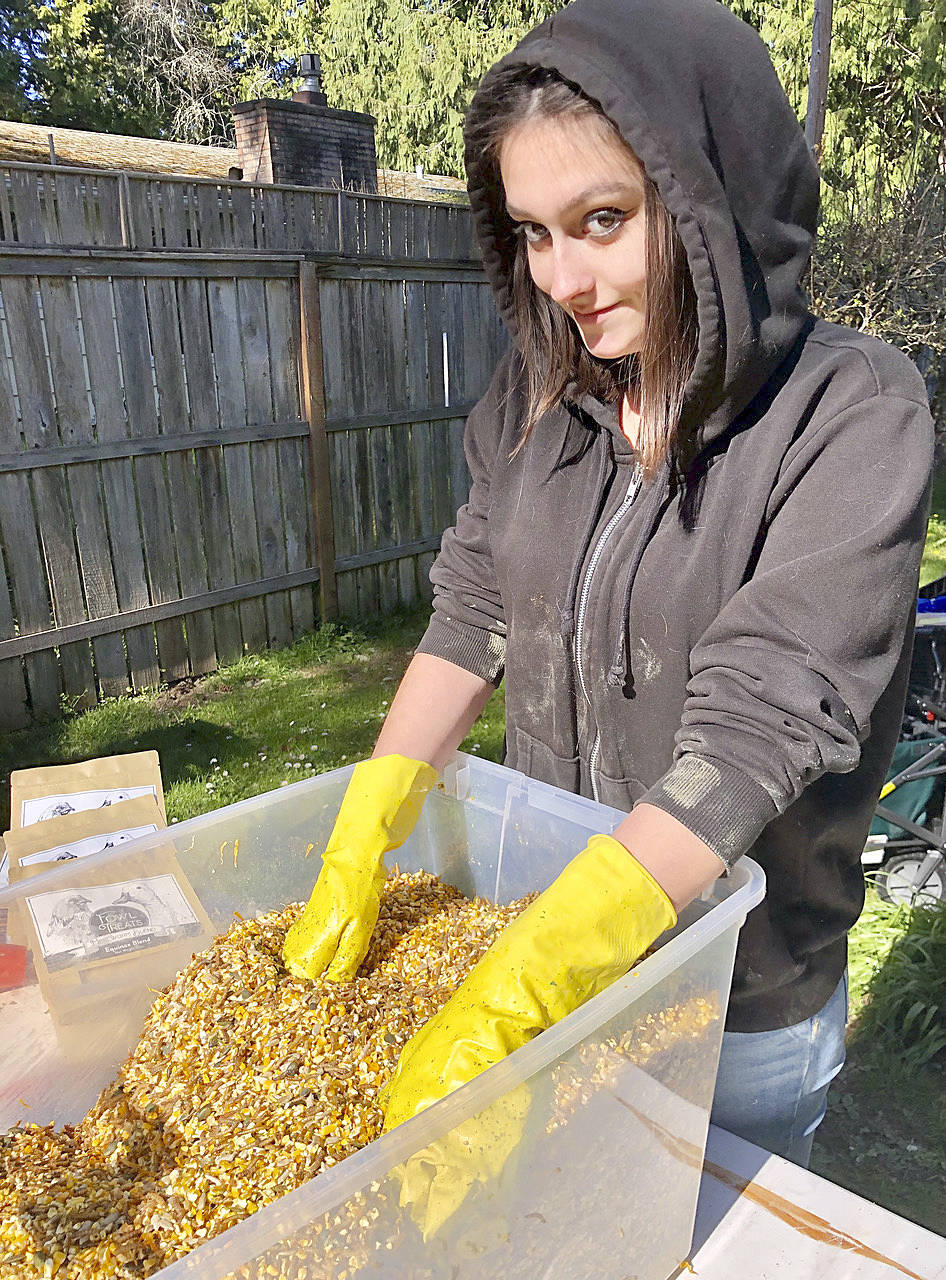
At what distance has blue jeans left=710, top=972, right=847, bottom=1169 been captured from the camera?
55.7 inches

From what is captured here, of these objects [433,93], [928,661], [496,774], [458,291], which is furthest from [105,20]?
[496,774]

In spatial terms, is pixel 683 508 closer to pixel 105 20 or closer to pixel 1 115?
pixel 1 115

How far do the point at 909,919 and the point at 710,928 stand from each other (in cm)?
291

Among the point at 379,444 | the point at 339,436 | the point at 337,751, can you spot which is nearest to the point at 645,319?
the point at 337,751

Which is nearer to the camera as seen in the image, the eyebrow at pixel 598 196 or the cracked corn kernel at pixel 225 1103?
the cracked corn kernel at pixel 225 1103

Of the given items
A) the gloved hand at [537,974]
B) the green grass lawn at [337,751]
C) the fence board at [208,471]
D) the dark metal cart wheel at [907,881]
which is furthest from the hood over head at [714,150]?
the fence board at [208,471]

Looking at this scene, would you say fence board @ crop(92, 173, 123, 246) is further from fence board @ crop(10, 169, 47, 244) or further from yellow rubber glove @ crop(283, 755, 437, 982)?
yellow rubber glove @ crop(283, 755, 437, 982)

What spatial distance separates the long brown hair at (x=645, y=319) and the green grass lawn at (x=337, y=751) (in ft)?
7.86

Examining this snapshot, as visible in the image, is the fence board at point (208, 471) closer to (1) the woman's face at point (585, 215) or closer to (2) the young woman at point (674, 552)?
(2) the young woman at point (674, 552)

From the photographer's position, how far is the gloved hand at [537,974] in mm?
934

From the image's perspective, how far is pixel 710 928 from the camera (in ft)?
3.24

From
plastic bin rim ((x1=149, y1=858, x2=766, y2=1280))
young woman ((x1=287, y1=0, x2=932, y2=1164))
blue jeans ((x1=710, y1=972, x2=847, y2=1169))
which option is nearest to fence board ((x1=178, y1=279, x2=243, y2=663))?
young woman ((x1=287, y1=0, x2=932, y2=1164))

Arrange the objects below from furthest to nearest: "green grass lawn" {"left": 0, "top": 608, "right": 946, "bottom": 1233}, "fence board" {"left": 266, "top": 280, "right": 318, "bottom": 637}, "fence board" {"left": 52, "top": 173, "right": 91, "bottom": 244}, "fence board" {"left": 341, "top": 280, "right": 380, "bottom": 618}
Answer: "fence board" {"left": 341, "top": 280, "right": 380, "bottom": 618} < "fence board" {"left": 266, "top": 280, "right": 318, "bottom": 637} < "fence board" {"left": 52, "top": 173, "right": 91, "bottom": 244} < "green grass lawn" {"left": 0, "top": 608, "right": 946, "bottom": 1233}

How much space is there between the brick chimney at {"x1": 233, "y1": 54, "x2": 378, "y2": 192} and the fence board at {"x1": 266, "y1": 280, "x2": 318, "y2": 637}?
1.90m
